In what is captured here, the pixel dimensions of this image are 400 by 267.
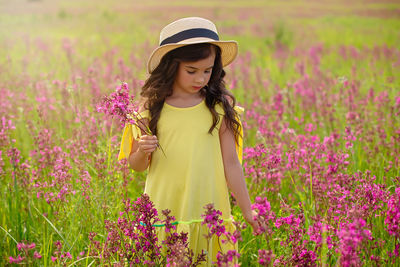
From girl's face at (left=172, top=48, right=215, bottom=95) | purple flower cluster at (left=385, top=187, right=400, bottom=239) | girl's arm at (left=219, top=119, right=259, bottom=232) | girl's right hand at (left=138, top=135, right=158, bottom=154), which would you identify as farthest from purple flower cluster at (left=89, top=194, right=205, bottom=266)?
purple flower cluster at (left=385, top=187, right=400, bottom=239)

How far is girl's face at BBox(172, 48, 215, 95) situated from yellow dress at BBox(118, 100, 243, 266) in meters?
Result: 0.13

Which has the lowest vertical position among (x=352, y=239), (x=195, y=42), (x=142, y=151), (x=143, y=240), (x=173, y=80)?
(x=143, y=240)

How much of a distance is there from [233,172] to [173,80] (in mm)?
646

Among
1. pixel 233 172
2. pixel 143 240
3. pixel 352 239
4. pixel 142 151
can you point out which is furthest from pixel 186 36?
pixel 352 239

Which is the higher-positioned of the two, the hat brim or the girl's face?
the hat brim

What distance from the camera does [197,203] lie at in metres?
2.29

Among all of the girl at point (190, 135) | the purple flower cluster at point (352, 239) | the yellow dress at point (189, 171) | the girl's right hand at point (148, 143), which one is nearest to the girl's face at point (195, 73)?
the girl at point (190, 135)

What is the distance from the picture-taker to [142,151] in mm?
2205

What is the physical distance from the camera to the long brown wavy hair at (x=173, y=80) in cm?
227

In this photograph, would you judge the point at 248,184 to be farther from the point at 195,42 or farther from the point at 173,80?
the point at 195,42

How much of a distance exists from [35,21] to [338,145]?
18.9 m

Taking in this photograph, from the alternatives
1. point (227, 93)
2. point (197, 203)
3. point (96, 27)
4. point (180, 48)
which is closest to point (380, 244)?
point (197, 203)

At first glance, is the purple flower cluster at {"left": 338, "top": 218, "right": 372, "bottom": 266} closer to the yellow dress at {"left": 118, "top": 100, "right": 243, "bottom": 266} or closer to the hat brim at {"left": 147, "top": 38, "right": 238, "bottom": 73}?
the yellow dress at {"left": 118, "top": 100, "right": 243, "bottom": 266}

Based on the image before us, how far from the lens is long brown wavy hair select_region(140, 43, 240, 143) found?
2270mm
